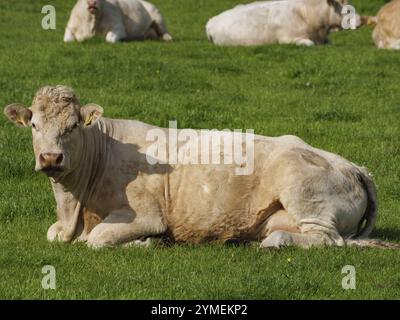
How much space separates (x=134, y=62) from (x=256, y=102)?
353 cm

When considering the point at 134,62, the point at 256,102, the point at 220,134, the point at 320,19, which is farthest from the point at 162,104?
the point at 320,19

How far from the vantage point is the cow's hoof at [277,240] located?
11516 mm

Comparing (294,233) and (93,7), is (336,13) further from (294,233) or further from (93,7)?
(294,233)

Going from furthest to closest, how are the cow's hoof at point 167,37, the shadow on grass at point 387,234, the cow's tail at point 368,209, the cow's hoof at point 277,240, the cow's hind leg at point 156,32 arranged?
the cow's hind leg at point 156,32 → the cow's hoof at point 167,37 → the shadow on grass at point 387,234 → the cow's tail at point 368,209 → the cow's hoof at point 277,240

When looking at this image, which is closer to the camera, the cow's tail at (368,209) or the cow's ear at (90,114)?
the cow's ear at (90,114)

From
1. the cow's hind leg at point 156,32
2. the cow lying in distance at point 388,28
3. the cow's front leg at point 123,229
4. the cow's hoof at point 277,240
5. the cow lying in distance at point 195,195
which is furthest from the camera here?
the cow's hind leg at point 156,32

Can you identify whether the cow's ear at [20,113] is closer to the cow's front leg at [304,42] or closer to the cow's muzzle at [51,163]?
the cow's muzzle at [51,163]

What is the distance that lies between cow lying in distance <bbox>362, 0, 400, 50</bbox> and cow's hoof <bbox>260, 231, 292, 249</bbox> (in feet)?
50.8

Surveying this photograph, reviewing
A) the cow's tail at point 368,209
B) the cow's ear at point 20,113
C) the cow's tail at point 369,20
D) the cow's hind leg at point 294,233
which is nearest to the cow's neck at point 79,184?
the cow's ear at point 20,113

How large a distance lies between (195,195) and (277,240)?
106 cm

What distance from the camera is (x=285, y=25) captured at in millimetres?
27500

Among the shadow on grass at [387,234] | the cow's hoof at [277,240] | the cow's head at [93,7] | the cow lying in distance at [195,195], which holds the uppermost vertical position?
the cow's head at [93,7]

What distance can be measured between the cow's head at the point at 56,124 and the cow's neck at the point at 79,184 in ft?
0.60

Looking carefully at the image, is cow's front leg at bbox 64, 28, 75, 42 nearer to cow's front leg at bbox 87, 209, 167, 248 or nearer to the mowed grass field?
the mowed grass field
